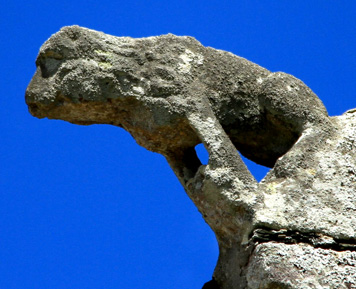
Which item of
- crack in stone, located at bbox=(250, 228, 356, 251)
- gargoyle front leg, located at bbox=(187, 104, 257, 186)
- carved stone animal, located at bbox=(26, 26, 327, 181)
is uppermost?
carved stone animal, located at bbox=(26, 26, 327, 181)

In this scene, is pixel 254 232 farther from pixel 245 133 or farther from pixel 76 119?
pixel 76 119

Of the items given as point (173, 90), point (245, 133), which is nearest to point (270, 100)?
point (245, 133)

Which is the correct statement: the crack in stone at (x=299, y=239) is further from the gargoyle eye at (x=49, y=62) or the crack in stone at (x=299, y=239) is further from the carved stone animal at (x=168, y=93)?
the gargoyle eye at (x=49, y=62)

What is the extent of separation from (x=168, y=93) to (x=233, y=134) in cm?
66

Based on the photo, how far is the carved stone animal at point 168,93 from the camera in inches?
250

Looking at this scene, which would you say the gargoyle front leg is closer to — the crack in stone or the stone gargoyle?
the stone gargoyle

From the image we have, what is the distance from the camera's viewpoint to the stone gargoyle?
580 cm

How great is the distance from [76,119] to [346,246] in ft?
7.05

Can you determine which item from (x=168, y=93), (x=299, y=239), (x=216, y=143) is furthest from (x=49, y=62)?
(x=299, y=239)

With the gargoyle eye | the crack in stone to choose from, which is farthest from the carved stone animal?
the crack in stone

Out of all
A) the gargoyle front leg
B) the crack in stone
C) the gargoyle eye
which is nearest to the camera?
the crack in stone

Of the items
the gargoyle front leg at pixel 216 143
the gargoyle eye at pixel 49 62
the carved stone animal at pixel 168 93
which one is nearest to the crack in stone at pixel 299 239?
the gargoyle front leg at pixel 216 143

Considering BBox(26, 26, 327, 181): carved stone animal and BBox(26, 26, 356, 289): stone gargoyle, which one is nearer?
BBox(26, 26, 356, 289): stone gargoyle

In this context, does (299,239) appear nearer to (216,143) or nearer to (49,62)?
(216,143)
